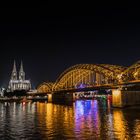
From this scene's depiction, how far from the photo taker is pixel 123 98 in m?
90.2

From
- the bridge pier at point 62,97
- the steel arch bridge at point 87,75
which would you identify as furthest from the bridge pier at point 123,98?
the bridge pier at point 62,97

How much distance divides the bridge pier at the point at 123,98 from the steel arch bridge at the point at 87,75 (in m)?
5.89

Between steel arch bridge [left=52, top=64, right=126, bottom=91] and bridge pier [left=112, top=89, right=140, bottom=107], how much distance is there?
19.3ft

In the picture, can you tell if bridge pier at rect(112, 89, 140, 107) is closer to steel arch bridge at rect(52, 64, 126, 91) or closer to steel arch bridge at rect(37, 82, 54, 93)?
steel arch bridge at rect(52, 64, 126, 91)

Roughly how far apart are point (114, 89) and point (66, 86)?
52056 millimetres

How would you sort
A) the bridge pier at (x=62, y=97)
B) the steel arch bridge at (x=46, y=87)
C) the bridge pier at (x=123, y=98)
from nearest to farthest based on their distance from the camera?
the bridge pier at (x=123, y=98)
the bridge pier at (x=62, y=97)
the steel arch bridge at (x=46, y=87)

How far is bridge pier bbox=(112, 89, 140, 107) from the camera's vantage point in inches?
3541

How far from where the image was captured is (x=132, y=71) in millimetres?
95312

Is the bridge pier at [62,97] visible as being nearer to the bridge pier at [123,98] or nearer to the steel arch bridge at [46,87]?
the steel arch bridge at [46,87]

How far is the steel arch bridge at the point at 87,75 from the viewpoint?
105750 mm

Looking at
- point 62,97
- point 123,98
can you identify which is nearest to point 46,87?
point 62,97

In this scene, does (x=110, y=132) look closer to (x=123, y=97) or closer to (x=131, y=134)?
(x=131, y=134)

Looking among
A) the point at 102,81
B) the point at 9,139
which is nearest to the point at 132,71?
the point at 102,81

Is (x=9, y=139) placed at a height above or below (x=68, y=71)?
below
